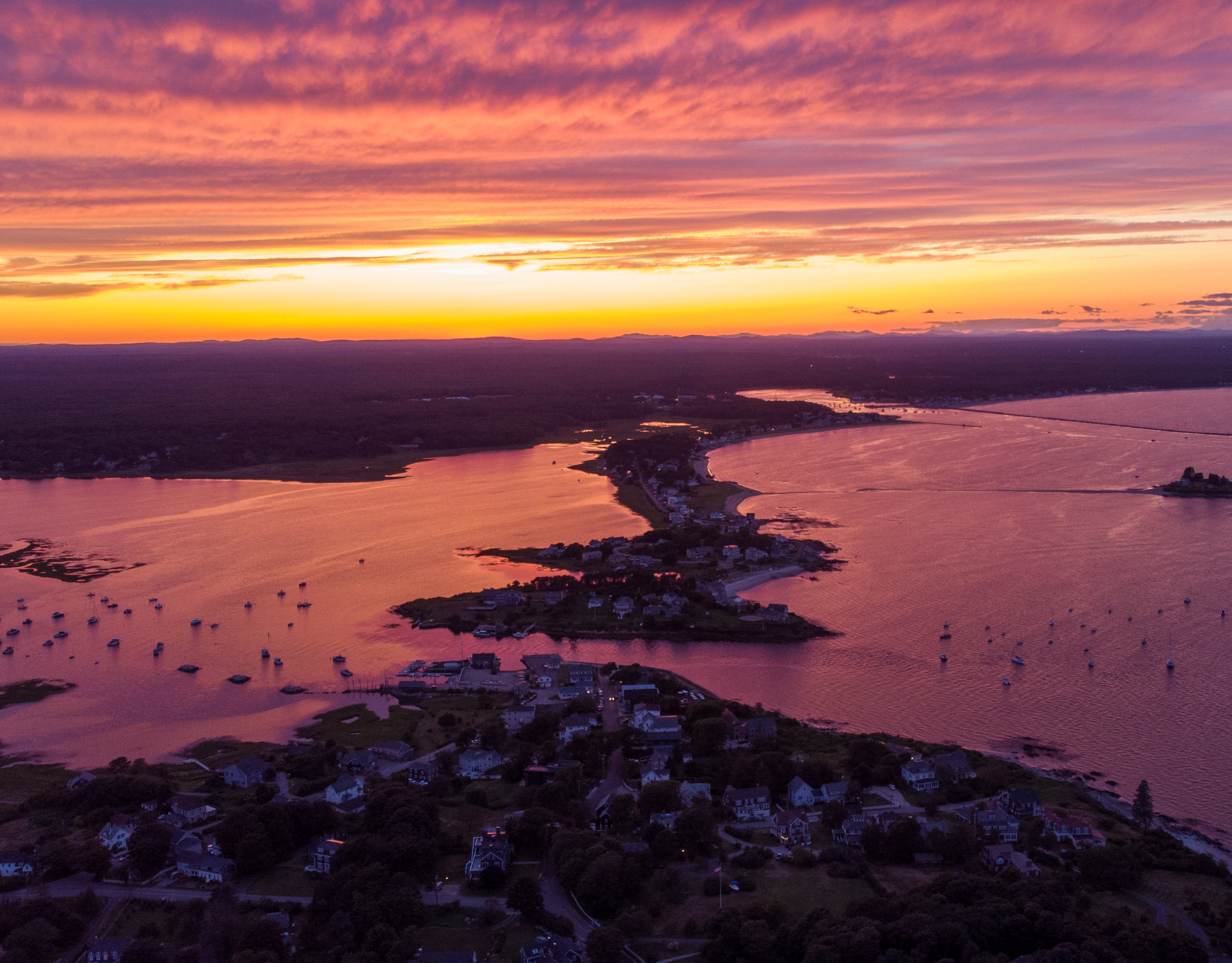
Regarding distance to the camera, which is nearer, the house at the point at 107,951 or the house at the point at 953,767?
the house at the point at 107,951

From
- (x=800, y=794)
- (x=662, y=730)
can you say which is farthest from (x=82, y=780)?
(x=800, y=794)

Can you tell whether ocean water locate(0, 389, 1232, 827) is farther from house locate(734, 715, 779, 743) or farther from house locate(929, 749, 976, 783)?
house locate(734, 715, 779, 743)

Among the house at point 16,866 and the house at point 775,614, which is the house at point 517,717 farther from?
the house at point 775,614

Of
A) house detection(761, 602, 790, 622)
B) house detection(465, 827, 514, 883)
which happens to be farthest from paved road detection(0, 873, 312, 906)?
house detection(761, 602, 790, 622)

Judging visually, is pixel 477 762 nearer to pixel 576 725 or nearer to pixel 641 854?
pixel 576 725

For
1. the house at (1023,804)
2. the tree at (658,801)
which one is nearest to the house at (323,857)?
the tree at (658,801)

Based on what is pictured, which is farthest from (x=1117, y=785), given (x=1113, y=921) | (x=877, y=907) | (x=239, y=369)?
(x=239, y=369)
